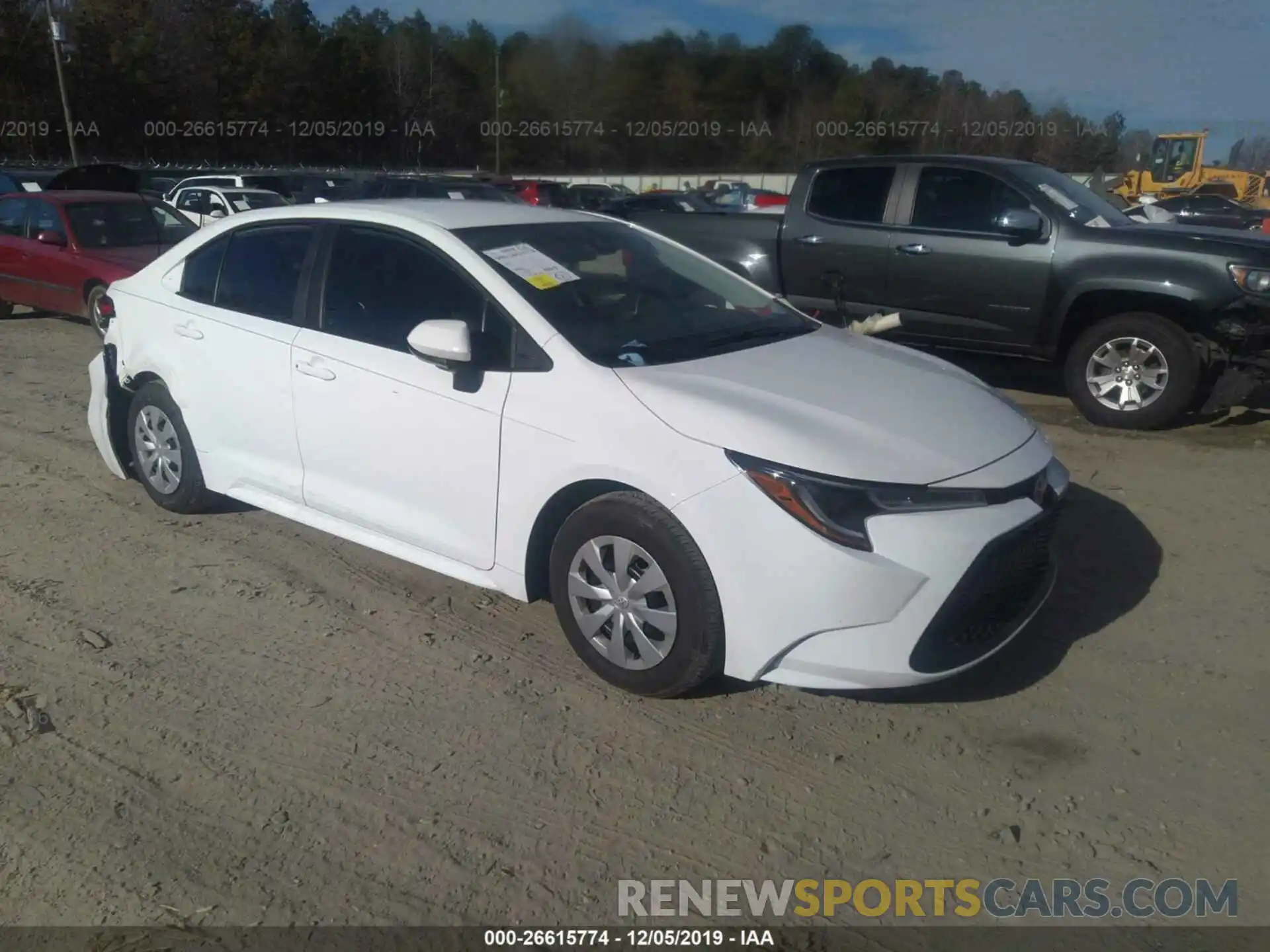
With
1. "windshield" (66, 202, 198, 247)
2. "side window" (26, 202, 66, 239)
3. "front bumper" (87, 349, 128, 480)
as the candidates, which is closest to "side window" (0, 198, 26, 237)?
"side window" (26, 202, 66, 239)

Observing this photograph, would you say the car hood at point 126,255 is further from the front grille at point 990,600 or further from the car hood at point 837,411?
the front grille at point 990,600

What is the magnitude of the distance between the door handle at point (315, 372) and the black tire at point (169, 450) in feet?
3.31

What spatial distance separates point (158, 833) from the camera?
296cm

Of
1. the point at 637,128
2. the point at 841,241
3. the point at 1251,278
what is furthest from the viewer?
the point at 637,128

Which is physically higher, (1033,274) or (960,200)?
(960,200)

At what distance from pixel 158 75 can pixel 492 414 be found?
2177 inches

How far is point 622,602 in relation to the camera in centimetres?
350

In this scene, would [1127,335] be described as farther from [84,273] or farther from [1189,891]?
[84,273]

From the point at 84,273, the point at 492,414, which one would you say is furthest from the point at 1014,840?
the point at 84,273

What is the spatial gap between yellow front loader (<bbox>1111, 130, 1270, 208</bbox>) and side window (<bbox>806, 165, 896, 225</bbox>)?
24.5 meters

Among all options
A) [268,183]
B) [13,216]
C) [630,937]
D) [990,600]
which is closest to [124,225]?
[13,216]

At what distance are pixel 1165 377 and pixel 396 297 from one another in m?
5.23

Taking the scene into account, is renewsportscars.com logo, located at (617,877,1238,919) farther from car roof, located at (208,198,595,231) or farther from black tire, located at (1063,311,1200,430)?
black tire, located at (1063,311,1200,430)

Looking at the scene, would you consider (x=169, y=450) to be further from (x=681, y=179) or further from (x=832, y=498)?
(x=681, y=179)
